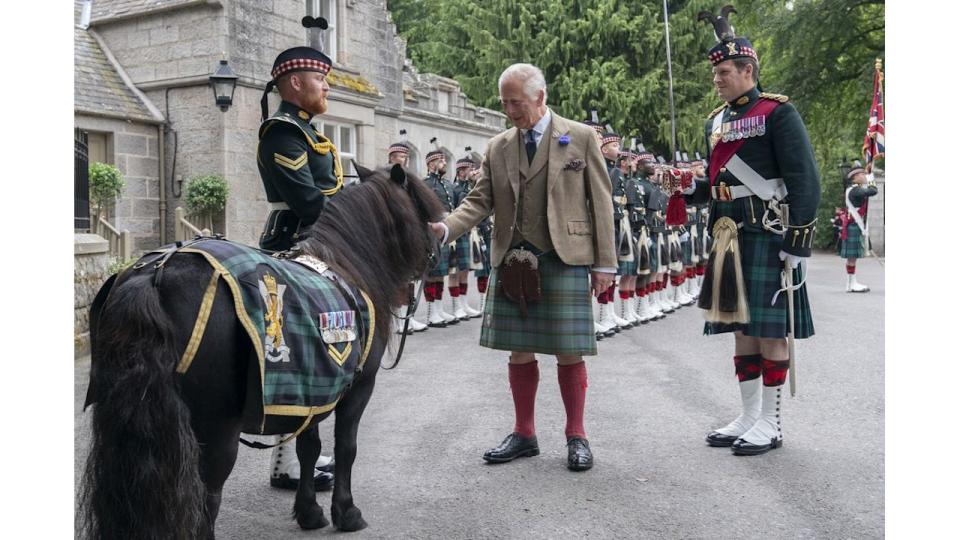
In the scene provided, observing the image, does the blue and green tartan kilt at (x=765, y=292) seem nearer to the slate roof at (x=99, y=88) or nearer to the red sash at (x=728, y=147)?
the red sash at (x=728, y=147)

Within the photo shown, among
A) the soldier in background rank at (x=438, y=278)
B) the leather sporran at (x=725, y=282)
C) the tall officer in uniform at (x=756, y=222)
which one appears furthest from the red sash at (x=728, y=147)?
the soldier in background rank at (x=438, y=278)

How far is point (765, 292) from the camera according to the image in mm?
4668

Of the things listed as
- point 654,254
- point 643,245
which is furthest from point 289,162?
point 654,254

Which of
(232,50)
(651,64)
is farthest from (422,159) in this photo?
(651,64)

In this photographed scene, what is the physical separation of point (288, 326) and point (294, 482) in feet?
5.08

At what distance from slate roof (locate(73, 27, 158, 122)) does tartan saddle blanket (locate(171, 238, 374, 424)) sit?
33.1ft

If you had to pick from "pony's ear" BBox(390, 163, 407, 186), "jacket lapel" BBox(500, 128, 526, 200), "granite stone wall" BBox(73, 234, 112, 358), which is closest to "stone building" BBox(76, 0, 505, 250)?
"granite stone wall" BBox(73, 234, 112, 358)

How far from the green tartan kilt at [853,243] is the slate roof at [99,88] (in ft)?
38.6

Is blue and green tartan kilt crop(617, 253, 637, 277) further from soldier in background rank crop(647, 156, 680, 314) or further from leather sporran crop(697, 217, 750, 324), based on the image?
leather sporran crop(697, 217, 750, 324)

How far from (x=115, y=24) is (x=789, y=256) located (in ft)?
40.8

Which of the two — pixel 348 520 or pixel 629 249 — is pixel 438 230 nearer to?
pixel 348 520

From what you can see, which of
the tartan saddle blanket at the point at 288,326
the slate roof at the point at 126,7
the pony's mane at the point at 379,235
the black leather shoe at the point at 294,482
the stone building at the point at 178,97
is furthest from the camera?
the slate roof at the point at 126,7

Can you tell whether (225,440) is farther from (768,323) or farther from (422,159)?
(422,159)

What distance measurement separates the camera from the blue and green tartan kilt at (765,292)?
4.66 meters
